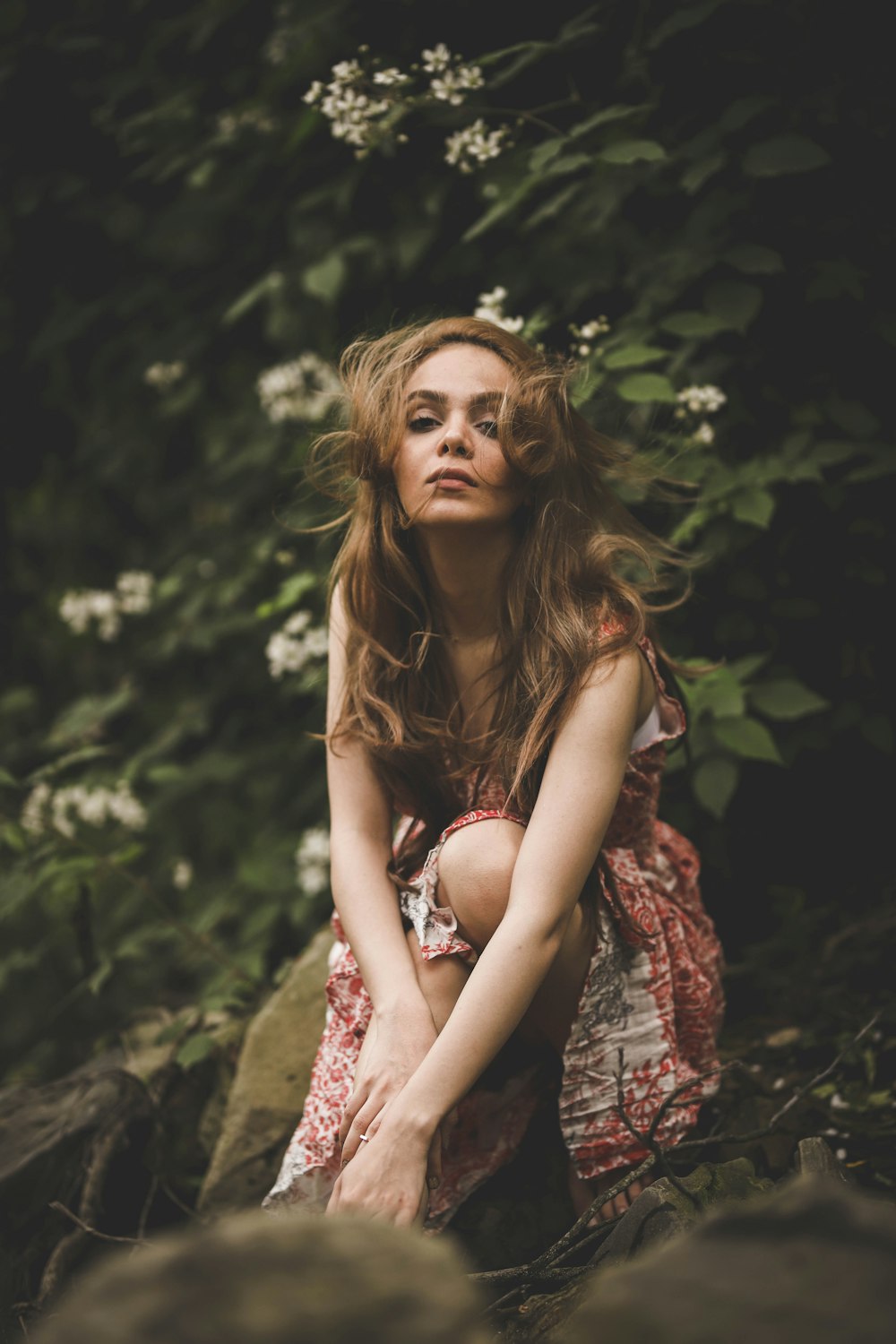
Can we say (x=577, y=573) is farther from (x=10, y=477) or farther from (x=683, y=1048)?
(x=10, y=477)

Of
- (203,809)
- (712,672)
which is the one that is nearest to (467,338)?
(712,672)

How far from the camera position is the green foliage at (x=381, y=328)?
200 cm

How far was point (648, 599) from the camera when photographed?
90.8 inches

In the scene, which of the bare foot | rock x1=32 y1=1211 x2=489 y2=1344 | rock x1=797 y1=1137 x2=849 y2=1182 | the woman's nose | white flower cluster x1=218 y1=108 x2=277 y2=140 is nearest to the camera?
rock x1=32 y1=1211 x2=489 y2=1344

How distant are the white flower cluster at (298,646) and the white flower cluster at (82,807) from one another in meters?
0.53

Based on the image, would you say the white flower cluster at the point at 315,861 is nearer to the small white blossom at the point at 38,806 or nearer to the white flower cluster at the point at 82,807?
the white flower cluster at the point at 82,807

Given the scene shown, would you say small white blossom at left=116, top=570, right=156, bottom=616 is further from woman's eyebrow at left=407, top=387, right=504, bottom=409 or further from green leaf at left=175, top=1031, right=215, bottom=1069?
woman's eyebrow at left=407, top=387, right=504, bottom=409

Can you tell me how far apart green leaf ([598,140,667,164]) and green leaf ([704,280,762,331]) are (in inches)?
10.6

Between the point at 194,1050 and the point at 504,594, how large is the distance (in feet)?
3.39

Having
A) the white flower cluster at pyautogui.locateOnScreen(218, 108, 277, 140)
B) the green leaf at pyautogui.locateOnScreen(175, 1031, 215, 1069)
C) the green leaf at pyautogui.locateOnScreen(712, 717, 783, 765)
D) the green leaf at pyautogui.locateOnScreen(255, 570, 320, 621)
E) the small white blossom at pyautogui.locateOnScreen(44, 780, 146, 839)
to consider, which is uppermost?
the white flower cluster at pyautogui.locateOnScreen(218, 108, 277, 140)

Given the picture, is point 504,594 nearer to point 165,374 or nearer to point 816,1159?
point 816,1159

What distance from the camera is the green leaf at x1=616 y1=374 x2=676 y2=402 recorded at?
1828 mm

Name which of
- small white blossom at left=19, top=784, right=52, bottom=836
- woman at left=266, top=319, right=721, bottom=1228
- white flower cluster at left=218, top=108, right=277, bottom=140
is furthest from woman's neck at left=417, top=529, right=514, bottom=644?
white flower cluster at left=218, top=108, right=277, bottom=140

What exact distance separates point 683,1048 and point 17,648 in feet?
9.78
